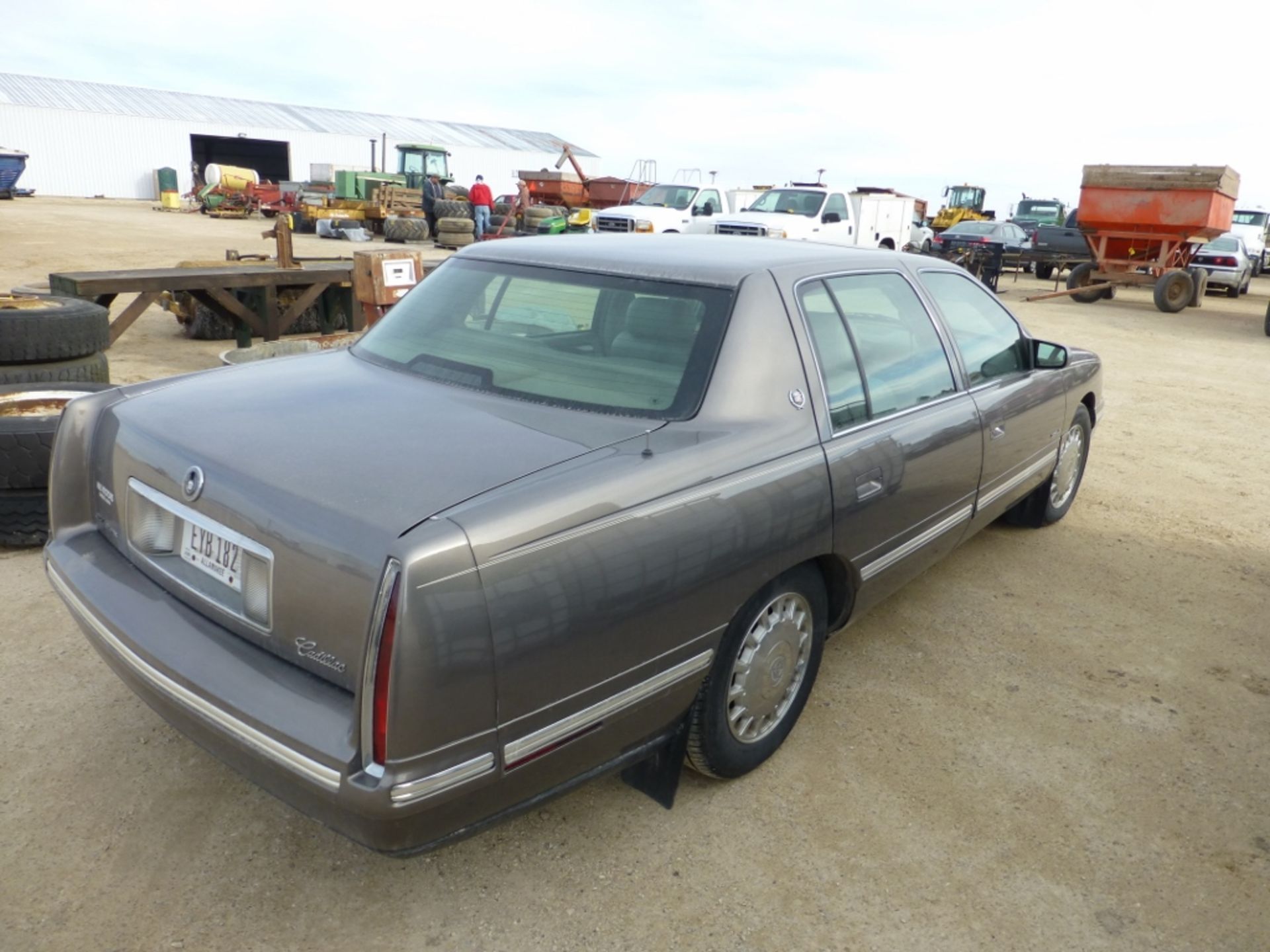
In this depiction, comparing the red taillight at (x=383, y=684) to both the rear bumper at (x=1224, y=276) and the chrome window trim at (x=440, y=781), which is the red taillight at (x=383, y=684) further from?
the rear bumper at (x=1224, y=276)

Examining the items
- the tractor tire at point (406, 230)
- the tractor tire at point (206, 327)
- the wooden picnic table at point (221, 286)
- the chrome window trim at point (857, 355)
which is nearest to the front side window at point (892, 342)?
the chrome window trim at point (857, 355)

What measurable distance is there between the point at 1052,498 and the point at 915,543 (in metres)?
2.11

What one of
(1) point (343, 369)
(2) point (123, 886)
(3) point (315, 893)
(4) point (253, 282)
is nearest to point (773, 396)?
(1) point (343, 369)

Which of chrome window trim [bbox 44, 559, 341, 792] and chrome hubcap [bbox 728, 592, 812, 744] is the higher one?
chrome window trim [bbox 44, 559, 341, 792]

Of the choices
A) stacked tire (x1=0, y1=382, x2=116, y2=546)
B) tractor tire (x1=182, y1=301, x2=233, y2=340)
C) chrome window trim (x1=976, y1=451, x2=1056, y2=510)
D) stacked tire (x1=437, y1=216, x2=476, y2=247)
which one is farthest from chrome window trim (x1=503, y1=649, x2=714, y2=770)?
stacked tire (x1=437, y1=216, x2=476, y2=247)

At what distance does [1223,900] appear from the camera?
2.50 meters

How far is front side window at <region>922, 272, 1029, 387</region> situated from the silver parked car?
19.0 meters

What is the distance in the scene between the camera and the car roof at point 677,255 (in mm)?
2900

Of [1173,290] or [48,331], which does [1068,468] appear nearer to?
[48,331]

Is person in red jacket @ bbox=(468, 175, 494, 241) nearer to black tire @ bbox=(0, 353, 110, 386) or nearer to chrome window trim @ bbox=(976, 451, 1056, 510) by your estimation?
black tire @ bbox=(0, 353, 110, 386)

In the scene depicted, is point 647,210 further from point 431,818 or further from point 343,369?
point 431,818

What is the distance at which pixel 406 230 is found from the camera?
83.3ft

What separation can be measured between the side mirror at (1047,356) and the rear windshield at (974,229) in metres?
20.2

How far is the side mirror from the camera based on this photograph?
4227 mm
